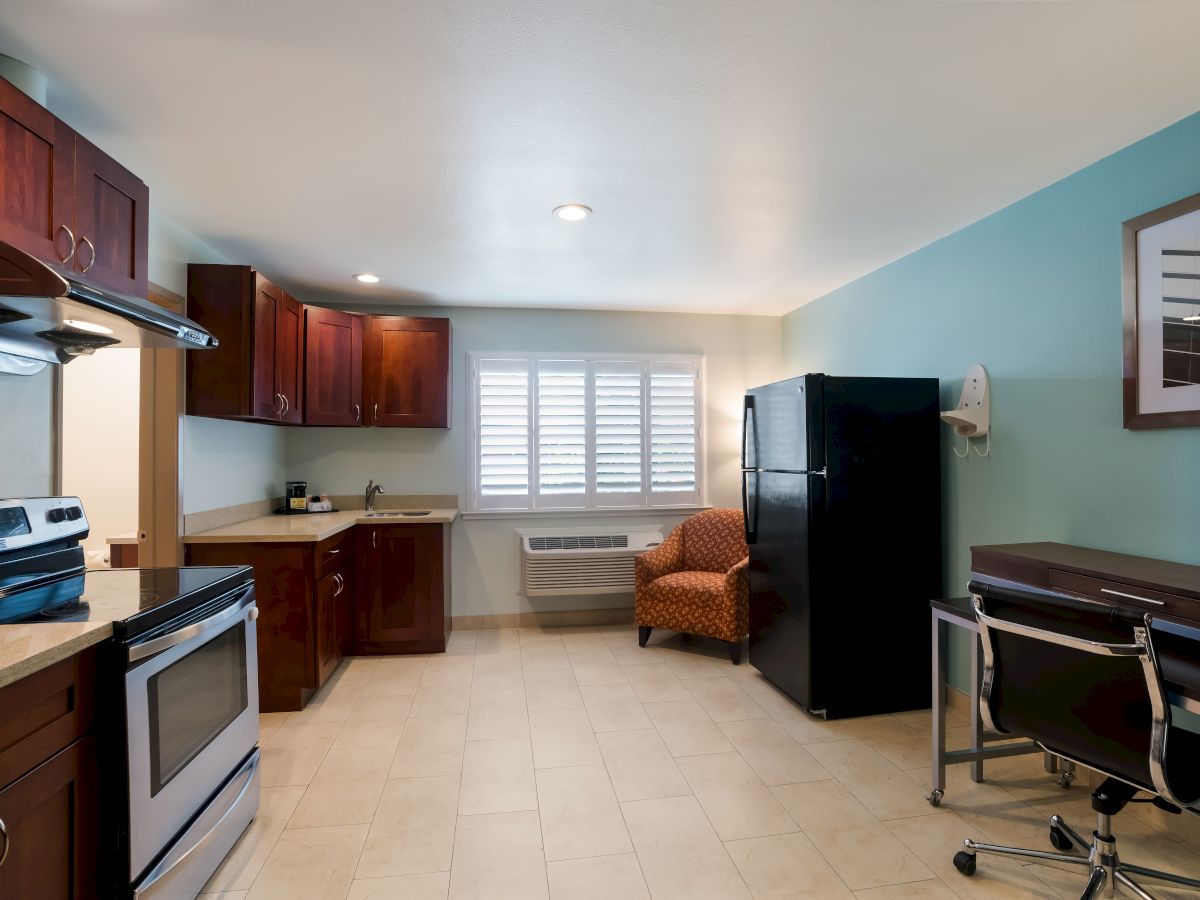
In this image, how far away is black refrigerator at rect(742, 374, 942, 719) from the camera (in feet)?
10.1

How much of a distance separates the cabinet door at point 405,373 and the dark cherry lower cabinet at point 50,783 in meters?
2.96

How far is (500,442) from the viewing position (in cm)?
473

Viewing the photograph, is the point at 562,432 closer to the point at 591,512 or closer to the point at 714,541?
the point at 591,512

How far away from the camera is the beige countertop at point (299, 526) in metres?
3.19

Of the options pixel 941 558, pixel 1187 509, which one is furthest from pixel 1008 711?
pixel 941 558

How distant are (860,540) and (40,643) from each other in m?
3.03

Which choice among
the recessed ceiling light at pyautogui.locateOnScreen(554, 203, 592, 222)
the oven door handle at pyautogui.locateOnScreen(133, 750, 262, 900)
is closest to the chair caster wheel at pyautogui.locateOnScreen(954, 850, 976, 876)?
the oven door handle at pyautogui.locateOnScreen(133, 750, 262, 900)

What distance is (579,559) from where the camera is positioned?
459 cm

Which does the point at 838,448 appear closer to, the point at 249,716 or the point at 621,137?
the point at 621,137

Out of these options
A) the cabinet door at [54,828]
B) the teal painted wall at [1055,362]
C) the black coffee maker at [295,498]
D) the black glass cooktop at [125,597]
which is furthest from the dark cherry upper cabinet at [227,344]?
the teal painted wall at [1055,362]

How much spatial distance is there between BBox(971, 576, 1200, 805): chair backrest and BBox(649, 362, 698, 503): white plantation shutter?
3.12 meters

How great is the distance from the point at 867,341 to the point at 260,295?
351 cm

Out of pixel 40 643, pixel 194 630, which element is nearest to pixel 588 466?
pixel 194 630

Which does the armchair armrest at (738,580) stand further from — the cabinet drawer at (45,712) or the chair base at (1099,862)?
the cabinet drawer at (45,712)
